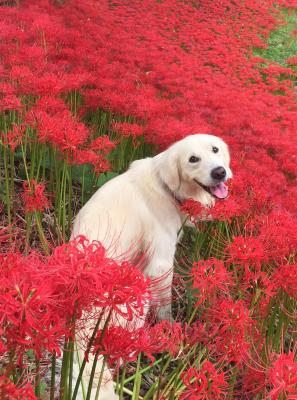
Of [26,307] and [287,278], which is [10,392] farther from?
[287,278]

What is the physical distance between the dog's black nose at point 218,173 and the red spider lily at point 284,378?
1151 millimetres

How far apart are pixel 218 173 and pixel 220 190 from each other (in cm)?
6

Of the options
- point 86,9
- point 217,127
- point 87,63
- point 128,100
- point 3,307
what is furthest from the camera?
point 86,9

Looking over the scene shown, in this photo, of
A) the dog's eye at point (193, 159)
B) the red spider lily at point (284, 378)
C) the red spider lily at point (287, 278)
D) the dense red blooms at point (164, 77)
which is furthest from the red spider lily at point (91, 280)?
the dog's eye at point (193, 159)

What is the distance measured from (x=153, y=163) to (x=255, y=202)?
59 cm

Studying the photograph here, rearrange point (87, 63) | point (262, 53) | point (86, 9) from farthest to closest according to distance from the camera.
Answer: point (262, 53), point (86, 9), point (87, 63)

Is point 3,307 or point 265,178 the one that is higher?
point 3,307

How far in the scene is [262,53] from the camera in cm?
472

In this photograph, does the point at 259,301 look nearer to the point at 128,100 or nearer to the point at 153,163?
the point at 153,163

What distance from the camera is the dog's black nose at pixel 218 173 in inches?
71.2

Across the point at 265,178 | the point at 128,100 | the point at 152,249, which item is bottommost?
the point at 152,249

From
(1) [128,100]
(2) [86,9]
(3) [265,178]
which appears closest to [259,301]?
(3) [265,178]

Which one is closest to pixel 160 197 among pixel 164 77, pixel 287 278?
pixel 287 278

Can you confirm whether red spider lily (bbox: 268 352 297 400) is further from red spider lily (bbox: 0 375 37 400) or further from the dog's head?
the dog's head
